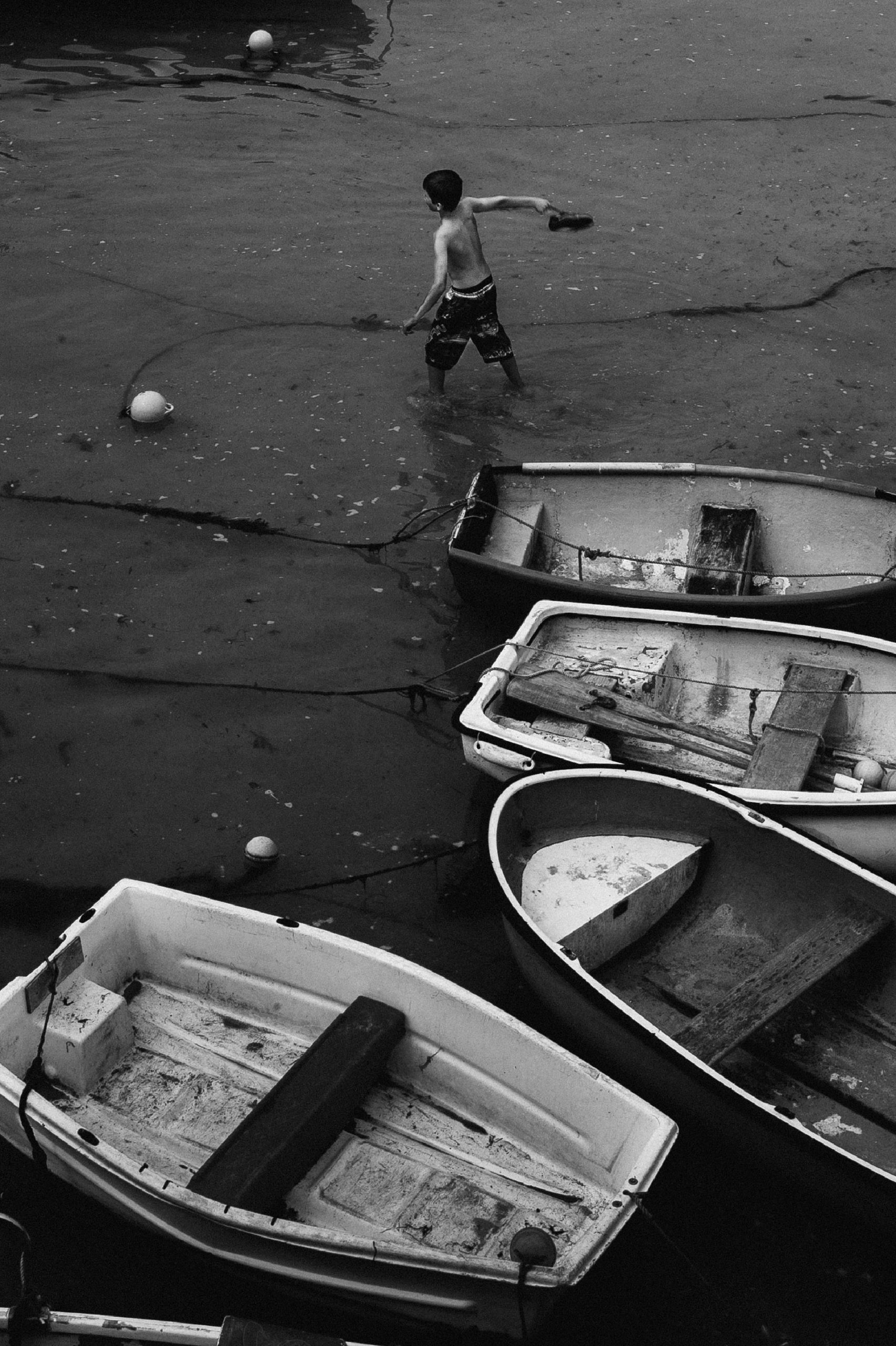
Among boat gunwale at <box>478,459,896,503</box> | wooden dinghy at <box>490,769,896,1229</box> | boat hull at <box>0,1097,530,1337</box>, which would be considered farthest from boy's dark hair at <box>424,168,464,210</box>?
boat hull at <box>0,1097,530,1337</box>

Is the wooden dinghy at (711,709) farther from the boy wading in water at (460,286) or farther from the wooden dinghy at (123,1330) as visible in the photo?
the boy wading in water at (460,286)

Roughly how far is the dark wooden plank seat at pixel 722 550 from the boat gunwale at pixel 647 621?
0.49 m

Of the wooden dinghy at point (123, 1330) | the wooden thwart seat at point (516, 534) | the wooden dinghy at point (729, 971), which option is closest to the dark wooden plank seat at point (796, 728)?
the wooden dinghy at point (729, 971)

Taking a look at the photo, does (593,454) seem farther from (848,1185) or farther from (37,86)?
(37,86)

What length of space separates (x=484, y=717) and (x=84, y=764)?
2422 mm

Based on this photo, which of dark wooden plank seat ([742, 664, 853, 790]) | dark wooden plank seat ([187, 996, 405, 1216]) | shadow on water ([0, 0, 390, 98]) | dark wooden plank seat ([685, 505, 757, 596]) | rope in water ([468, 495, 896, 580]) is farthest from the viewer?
shadow on water ([0, 0, 390, 98])

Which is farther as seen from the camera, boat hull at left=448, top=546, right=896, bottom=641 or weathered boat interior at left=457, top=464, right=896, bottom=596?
weathered boat interior at left=457, top=464, right=896, bottom=596

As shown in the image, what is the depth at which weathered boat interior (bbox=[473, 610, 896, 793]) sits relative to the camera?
6.39m

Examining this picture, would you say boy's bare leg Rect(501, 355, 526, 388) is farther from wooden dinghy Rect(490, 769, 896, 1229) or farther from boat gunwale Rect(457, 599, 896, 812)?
wooden dinghy Rect(490, 769, 896, 1229)

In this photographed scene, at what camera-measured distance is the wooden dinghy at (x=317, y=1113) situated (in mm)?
4266

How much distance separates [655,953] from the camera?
18.9ft

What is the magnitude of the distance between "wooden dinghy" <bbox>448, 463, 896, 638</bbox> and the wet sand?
68 cm

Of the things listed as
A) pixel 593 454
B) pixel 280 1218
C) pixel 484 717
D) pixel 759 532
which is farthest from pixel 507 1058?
pixel 593 454

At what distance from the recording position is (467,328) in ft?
31.5
